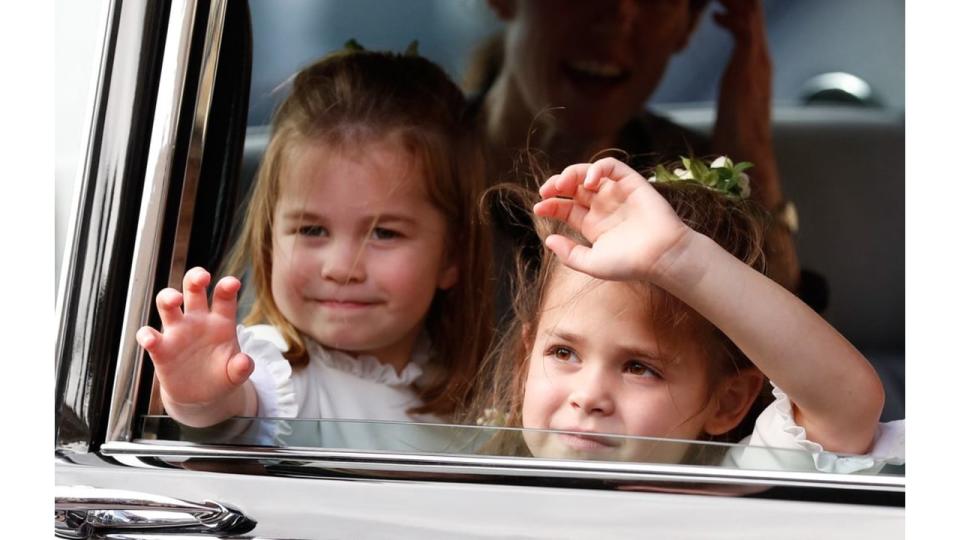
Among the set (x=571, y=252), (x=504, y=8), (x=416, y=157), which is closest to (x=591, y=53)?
(x=504, y=8)

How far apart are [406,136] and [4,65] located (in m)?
0.74

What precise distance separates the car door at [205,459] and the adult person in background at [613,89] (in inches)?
20.9

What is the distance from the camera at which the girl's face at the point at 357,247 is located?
4.72 feet

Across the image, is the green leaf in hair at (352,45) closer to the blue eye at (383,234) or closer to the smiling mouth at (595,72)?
the blue eye at (383,234)

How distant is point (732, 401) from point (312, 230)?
0.58 metres

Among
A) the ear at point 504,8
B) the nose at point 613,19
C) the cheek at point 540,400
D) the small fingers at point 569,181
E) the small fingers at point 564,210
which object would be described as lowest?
the cheek at point 540,400

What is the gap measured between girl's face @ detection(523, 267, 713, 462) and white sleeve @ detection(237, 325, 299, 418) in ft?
0.88

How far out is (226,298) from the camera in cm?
106

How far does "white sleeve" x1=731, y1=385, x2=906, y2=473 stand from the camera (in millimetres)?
832

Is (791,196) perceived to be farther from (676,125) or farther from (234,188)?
(234,188)

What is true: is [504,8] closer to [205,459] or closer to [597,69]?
[597,69]

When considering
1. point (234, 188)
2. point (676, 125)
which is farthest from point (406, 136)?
point (676, 125)

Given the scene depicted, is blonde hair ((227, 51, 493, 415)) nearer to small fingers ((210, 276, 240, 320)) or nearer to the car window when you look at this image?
the car window

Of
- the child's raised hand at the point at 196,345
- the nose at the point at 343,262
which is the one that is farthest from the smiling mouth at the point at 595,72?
the child's raised hand at the point at 196,345
